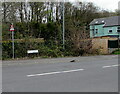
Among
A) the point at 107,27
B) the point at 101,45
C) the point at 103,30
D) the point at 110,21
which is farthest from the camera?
the point at 103,30

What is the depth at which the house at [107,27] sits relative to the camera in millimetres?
40094

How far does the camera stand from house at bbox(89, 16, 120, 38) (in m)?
40.1

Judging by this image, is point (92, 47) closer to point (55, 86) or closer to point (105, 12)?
point (55, 86)

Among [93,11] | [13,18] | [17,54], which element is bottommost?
[17,54]

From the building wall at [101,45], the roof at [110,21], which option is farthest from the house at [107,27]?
the building wall at [101,45]

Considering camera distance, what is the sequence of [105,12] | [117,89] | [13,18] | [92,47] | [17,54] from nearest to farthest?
1. [117,89]
2. [17,54]
3. [92,47]
4. [13,18]
5. [105,12]

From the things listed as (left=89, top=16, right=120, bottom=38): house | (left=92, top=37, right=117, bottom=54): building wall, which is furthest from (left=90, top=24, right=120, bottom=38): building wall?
(left=92, top=37, right=117, bottom=54): building wall

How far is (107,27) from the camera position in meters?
41.8

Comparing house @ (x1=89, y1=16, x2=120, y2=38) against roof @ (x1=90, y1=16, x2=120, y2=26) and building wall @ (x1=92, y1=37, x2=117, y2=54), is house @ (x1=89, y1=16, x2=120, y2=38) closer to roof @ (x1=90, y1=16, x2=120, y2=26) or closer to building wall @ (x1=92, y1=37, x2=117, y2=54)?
roof @ (x1=90, y1=16, x2=120, y2=26)

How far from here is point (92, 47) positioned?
1933cm

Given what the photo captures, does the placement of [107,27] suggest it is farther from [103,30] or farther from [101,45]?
[101,45]

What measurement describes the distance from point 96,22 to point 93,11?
17.2 feet

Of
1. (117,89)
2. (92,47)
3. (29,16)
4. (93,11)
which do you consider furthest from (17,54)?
(93,11)

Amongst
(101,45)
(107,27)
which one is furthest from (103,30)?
(101,45)
